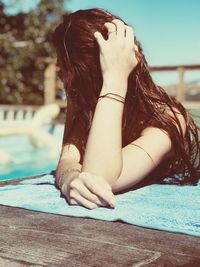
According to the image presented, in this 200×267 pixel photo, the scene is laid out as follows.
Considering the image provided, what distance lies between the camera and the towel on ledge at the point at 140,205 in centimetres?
145

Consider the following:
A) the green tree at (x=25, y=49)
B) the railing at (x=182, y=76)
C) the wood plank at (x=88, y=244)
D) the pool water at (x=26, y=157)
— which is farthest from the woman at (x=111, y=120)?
the green tree at (x=25, y=49)

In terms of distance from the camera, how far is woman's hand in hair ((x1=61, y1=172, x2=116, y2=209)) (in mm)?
1642

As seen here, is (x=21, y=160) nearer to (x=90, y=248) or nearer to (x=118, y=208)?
(x=118, y=208)

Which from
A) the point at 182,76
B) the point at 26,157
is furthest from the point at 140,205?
the point at 182,76

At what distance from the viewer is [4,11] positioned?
653 inches

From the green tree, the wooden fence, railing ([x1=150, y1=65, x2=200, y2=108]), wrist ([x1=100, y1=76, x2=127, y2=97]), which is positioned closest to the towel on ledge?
wrist ([x1=100, y1=76, x2=127, y2=97])

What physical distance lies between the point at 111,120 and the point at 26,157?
5348 mm

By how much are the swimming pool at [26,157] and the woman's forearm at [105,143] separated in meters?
4.29

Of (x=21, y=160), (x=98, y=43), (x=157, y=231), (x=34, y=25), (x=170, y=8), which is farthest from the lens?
(x=170, y=8)

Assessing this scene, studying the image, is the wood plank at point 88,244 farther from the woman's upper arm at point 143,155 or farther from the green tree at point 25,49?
the green tree at point 25,49

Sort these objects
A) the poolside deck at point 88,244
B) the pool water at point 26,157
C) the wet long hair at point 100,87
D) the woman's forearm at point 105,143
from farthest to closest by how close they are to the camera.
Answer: the pool water at point 26,157 < the wet long hair at point 100,87 < the woman's forearm at point 105,143 < the poolside deck at point 88,244

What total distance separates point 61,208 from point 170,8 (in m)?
20.5

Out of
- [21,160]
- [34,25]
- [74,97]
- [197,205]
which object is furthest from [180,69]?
[34,25]

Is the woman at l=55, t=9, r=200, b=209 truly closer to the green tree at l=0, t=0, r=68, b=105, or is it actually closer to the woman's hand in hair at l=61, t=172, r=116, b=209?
the woman's hand in hair at l=61, t=172, r=116, b=209
